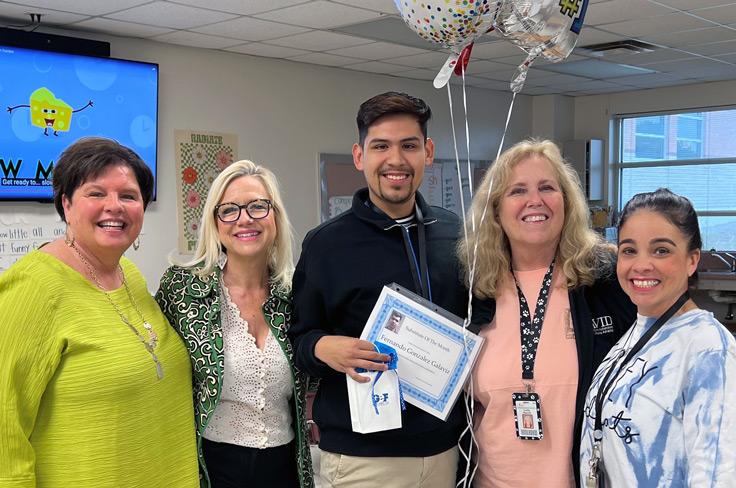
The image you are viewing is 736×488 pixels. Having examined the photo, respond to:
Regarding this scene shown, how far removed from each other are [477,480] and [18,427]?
117 cm

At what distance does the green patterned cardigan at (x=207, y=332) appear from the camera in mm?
2100

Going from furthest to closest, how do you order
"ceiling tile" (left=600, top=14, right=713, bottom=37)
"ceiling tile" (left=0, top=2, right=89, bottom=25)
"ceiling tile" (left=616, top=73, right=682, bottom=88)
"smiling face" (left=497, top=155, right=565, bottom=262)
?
"ceiling tile" (left=616, top=73, right=682, bottom=88) < "ceiling tile" (left=600, top=14, right=713, bottom=37) < "ceiling tile" (left=0, top=2, right=89, bottom=25) < "smiling face" (left=497, top=155, right=565, bottom=262)

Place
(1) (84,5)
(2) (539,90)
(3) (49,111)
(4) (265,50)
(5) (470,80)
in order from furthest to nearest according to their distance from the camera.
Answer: (2) (539,90) → (5) (470,80) → (4) (265,50) → (3) (49,111) → (1) (84,5)

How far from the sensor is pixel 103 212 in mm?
1898

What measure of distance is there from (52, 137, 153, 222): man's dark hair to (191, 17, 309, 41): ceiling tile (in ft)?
9.80

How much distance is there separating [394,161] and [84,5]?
2895 mm

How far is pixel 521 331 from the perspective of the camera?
6.79 feet

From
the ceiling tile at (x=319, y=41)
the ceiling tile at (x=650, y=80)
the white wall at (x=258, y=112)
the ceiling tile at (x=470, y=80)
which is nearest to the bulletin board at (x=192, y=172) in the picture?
the white wall at (x=258, y=112)

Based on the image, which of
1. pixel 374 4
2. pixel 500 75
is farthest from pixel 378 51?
pixel 500 75

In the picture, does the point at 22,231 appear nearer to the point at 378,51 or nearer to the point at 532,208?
the point at 378,51

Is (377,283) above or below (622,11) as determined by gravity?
below

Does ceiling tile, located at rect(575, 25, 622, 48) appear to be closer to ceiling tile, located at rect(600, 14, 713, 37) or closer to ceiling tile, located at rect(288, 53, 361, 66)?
ceiling tile, located at rect(600, 14, 713, 37)

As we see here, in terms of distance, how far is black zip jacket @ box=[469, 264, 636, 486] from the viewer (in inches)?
77.9

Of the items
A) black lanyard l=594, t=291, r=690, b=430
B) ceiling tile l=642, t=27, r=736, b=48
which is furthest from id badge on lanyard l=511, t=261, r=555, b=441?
ceiling tile l=642, t=27, r=736, b=48
